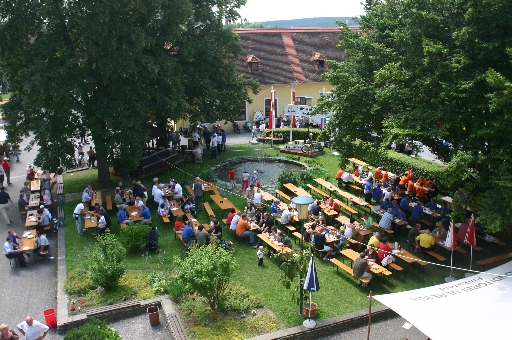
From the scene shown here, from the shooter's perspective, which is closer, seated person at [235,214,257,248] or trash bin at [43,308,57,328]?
trash bin at [43,308,57,328]

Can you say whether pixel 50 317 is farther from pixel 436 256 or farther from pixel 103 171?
pixel 103 171

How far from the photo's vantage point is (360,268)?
594 inches

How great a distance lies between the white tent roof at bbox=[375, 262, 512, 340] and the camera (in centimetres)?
1015

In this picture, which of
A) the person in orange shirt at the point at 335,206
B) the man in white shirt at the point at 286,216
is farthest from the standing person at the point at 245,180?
the person in orange shirt at the point at 335,206

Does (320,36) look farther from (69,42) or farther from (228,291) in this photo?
(228,291)

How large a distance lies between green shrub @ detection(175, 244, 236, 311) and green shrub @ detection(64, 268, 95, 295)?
3.36m

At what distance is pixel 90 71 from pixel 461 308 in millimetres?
17738

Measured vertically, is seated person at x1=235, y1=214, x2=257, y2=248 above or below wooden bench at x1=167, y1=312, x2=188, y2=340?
above

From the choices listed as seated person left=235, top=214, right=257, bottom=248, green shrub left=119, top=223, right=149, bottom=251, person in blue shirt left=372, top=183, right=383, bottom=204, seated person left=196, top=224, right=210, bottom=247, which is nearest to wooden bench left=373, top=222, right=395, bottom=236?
person in blue shirt left=372, top=183, right=383, bottom=204

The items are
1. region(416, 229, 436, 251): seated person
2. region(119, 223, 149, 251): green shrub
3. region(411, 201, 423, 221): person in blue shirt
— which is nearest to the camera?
region(416, 229, 436, 251): seated person

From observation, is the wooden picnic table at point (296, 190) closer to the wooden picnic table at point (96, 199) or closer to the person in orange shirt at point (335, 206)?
the person in orange shirt at point (335, 206)

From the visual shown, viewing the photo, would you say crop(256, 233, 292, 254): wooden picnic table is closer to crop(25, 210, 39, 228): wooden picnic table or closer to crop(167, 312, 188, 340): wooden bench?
crop(167, 312, 188, 340): wooden bench

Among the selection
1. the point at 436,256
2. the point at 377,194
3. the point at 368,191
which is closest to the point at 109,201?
the point at 368,191

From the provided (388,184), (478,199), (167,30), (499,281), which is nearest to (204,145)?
A: (167,30)
